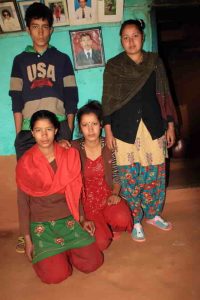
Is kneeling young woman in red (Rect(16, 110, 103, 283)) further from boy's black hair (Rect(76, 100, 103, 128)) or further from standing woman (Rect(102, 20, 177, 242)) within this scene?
standing woman (Rect(102, 20, 177, 242))

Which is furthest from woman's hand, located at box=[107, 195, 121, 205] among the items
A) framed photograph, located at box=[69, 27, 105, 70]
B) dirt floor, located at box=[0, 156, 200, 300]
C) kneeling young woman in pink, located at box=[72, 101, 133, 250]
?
framed photograph, located at box=[69, 27, 105, 70]

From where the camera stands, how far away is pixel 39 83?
9.16 ft

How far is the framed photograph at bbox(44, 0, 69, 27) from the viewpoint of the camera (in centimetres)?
295

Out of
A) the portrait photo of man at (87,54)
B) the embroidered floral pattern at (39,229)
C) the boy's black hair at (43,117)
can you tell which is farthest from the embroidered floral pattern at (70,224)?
the portrait photo of man at (87,54)

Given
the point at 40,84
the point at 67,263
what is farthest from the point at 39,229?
the point at 40,84

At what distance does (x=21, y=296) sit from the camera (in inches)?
93.0

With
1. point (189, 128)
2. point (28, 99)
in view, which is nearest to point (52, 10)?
point (28, 99)

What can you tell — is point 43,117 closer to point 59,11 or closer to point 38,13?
point 38,13

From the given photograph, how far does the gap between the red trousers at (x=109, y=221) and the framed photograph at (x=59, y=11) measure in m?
1.82

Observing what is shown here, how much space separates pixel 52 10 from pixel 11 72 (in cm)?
71

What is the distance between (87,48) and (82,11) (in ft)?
1.12

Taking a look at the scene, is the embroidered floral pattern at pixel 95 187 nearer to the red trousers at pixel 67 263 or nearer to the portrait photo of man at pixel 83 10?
the red trousers at pixel 67 263

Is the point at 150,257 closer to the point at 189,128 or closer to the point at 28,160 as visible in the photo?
the point at 28,160

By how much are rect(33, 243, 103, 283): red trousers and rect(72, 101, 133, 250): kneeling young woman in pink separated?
0.81 ft
